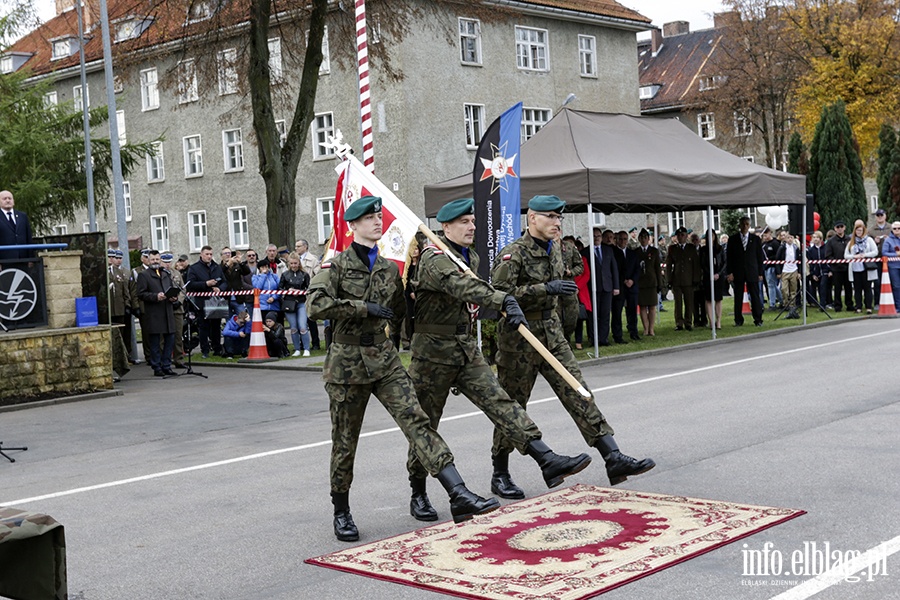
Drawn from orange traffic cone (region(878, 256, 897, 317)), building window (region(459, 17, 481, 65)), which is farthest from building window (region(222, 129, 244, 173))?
orange traffic cone (region(878, 256, 897, 317))

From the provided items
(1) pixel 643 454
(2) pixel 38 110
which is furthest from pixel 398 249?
(2) pixel 38 110

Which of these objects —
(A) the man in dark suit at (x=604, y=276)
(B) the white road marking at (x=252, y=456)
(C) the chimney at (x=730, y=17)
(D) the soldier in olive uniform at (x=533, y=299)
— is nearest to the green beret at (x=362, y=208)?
(D) the soldier in olive uniform at (x=533, y=299)

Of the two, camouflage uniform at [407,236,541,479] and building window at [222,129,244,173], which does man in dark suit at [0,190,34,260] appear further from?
building window at [222,129,244,173]

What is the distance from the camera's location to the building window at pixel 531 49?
1692 inches

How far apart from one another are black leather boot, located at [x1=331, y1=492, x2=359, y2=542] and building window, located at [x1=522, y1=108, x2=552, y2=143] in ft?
118

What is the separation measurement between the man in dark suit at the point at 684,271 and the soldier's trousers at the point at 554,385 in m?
15.0

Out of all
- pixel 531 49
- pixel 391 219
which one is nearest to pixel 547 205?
pixel 391 219

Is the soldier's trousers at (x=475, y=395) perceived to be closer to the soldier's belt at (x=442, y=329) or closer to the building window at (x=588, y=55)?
the soldier's belt at (x=442, y=329)

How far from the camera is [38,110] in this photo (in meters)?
35.0

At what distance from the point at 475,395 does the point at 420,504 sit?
2.60 feet

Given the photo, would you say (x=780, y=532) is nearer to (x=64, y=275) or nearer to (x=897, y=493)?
(x=897, y=493)

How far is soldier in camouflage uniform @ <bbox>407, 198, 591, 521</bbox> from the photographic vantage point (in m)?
7.14

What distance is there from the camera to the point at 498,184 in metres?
14.5
